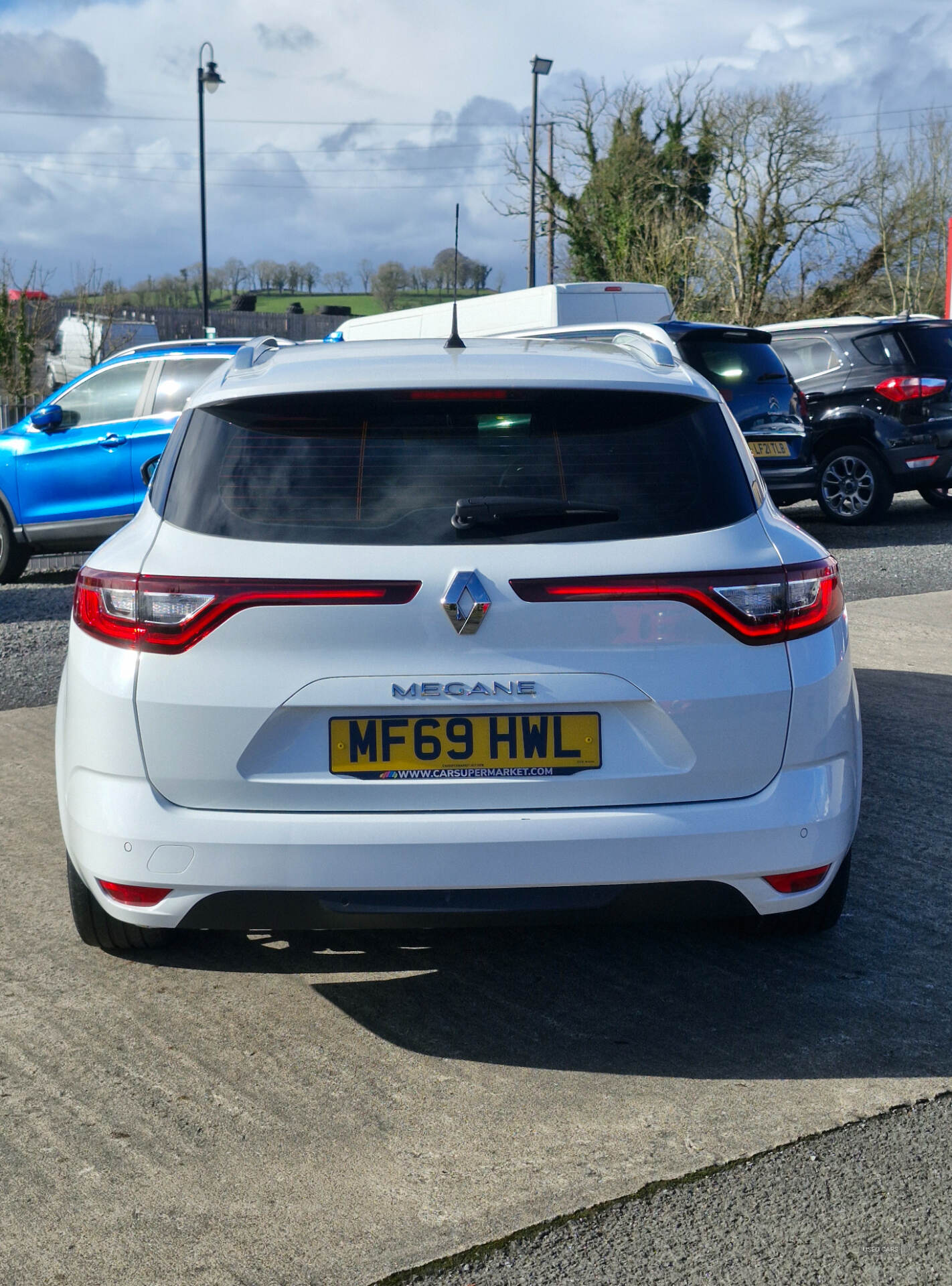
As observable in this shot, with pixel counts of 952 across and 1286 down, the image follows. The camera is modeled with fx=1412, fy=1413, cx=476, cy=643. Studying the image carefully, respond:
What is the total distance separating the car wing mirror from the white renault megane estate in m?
9.04

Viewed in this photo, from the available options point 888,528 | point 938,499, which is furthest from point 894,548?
point 938,499

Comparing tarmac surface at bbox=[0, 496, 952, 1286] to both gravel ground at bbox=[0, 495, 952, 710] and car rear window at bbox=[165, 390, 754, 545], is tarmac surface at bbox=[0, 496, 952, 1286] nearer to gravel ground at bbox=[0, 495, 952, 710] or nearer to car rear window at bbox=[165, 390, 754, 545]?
car rear window at bbox=[165, 390, 754, 545]

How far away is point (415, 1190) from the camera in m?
2.76

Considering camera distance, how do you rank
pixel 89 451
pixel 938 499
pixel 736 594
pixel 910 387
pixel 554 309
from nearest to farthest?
pixel 736 594
pixel 89 451
pixel 910 387
pixel 938 499
pixel 554 309

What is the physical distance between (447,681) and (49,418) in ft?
31.5

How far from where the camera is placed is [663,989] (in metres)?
3.74

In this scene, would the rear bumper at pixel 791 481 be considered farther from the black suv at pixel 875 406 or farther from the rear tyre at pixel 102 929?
the rear tyre at pixel 102 929

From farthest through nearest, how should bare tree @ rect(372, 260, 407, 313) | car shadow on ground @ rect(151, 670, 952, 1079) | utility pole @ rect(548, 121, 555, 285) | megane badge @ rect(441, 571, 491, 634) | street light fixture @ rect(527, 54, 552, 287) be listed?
bare tree @ rect(372, 260, 407, 313)
utility pole @ rect(548, 121, 555, 285)
street light fixture @ rect(527, 54, 552, 287)
car shadow on ground @ rect(151, 670, 952, 1079)
megane badge @ rect(441, 571, 491, 634)

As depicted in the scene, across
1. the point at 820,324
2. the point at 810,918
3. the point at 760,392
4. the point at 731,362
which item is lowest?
the point at 810,918

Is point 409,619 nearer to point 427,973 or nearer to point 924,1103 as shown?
point 427,973

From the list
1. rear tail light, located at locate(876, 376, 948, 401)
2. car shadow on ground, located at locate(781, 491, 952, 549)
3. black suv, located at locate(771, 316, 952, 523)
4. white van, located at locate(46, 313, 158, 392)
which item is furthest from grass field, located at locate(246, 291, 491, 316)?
rear tail light, located at locate(876, 376, 948, 401)

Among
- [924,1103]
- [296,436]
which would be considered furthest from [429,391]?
[924,1103]

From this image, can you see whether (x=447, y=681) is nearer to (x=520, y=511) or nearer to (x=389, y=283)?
(x=520, y=511)

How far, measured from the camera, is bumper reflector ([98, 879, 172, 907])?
125 inches
